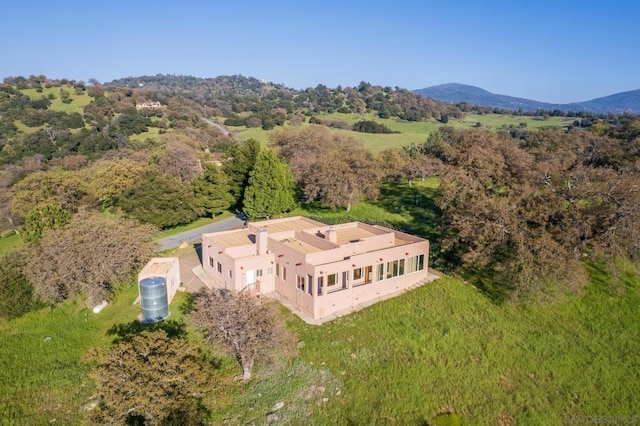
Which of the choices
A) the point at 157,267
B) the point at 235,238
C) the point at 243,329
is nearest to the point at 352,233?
the point at 235,238

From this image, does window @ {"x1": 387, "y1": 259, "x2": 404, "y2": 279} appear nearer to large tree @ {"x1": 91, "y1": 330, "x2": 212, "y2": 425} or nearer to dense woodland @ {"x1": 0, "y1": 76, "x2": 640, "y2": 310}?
dense woodland @ {"x1": 0, "y1": 76, "x2": 640, "y2": 310}

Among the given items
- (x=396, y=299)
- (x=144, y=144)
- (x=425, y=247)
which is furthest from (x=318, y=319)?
(x=144, y=144)

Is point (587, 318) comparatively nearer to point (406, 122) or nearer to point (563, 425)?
point (563, 425)

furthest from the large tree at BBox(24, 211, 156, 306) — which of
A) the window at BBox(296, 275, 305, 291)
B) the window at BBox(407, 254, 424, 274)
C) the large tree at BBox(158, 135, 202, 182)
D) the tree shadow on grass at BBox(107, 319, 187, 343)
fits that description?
the large tree at BBox(158, 135, 202, 182)

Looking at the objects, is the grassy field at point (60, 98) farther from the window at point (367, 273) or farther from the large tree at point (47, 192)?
the window at point (367, 273)

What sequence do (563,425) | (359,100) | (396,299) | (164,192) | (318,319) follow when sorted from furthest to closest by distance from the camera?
(359,100), (164,192), (396,299), (318,319), (563,425)
